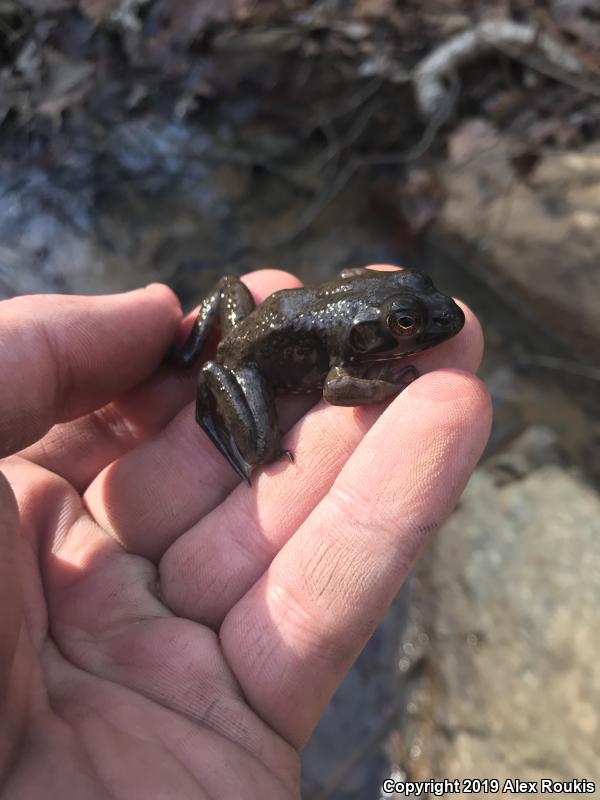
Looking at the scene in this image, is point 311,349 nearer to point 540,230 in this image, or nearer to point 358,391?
point 358,391

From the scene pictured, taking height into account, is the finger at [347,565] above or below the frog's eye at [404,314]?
below

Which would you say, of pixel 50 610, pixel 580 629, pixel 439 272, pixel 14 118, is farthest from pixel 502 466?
pixel 14 118

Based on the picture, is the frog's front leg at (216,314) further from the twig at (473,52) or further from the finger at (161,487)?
the twig at (473,52)

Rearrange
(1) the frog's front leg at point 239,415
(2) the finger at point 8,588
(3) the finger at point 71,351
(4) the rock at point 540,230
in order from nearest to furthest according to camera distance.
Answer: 1. (2) the finger at point 8,588
2. (3) the finger at point 71,351
3. (1) the frog's front leg at point 239,415
4. (4) the rock at point 540,230


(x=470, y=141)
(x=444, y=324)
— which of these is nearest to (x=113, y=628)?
(x=444, y=324)

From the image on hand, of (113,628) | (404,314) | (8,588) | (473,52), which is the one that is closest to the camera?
(8,588)

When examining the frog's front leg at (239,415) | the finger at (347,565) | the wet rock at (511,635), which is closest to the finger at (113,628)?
the finger at (347,565)
